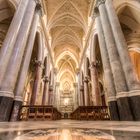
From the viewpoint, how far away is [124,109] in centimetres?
475

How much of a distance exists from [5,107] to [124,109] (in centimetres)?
484

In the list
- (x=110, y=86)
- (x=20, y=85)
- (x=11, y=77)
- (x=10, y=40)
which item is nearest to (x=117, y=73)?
(x=110, y=86)

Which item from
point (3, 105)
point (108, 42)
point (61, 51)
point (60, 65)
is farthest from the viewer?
point (60, 65)

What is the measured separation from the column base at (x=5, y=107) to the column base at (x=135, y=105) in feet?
16.6

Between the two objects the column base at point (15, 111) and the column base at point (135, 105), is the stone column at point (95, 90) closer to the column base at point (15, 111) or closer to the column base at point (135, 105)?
the column base at point (135, 105)

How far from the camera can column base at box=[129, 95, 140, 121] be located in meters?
4.38

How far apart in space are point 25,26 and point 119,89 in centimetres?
605

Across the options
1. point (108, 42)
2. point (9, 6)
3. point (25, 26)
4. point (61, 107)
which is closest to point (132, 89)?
point (108, 42)

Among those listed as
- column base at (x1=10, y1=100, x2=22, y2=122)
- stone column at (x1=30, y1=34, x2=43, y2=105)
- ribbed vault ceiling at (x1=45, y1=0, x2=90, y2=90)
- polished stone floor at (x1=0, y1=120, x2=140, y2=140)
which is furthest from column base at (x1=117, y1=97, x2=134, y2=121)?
ribbed vault ceiling at (x1=45, y1=0, x2=90, y2=90)

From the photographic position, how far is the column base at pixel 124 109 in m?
4.55

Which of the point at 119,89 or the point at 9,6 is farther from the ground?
the point at 9,6

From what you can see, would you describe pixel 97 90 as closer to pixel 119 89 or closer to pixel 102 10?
pixel 119 89

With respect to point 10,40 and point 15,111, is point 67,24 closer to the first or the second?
point 10,40

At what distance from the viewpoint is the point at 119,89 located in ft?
17.3
